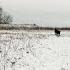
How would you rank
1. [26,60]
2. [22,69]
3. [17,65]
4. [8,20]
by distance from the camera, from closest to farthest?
[22,69] < [17,65] < [26,60] < [8,20]

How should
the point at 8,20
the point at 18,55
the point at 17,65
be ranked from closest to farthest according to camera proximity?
the point at 17,65 → the point at 18,55 → the point at 8,20

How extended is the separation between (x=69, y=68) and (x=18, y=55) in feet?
11.3

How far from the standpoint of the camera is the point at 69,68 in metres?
8.37

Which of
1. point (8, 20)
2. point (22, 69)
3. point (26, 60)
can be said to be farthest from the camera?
point (8, 20)

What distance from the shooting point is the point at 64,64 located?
9094 mm

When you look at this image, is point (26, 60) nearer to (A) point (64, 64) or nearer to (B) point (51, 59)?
(B) point (51, 59)

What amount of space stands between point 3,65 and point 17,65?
64 centimetres

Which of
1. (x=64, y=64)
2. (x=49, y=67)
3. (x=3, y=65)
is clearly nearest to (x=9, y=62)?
(x=3, y=65)

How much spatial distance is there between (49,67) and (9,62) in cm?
203

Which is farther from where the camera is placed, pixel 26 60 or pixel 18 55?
pixel 18 55

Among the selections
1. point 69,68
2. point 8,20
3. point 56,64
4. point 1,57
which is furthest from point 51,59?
point 8,20

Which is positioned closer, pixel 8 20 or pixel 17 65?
pixel 17 65

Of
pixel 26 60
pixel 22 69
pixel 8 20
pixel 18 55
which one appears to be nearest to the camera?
pixel 22 69

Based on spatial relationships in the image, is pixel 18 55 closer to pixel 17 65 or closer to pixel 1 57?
pixel 1 57
